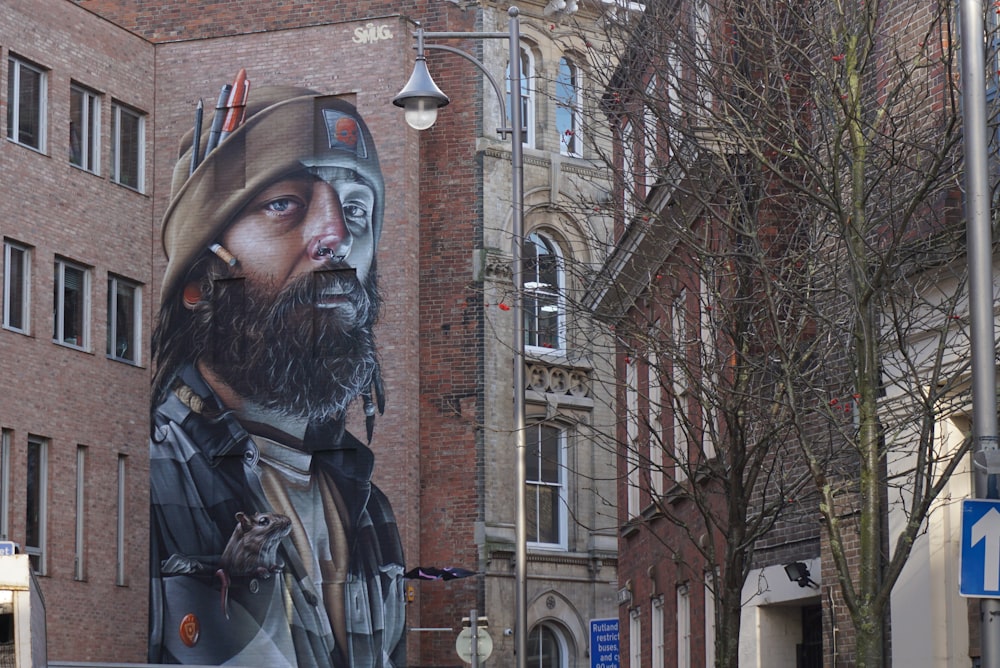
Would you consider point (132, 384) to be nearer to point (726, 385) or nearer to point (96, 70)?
point (96, 70)

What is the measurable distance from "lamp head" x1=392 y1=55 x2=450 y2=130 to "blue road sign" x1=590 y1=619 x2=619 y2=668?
701cm

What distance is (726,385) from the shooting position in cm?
1675

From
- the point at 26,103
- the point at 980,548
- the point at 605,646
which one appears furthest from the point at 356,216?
the point at 980,548

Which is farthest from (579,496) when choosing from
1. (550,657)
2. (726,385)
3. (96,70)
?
(726,385)

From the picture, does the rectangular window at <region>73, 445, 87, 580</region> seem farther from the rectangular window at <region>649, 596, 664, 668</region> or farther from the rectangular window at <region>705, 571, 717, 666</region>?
the rectangular window at <region>705, 571, 717, 666</region>

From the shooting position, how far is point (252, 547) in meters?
41.8

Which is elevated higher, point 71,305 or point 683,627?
point 71,305

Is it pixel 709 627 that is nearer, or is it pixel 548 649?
pixel 709 627

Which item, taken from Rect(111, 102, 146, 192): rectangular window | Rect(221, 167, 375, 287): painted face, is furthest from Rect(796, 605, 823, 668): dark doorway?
Rect(111, 102, 146, 192): rectangular window

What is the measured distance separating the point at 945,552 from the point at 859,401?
12.5 feet

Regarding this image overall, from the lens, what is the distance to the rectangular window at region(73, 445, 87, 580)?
40.8 metres

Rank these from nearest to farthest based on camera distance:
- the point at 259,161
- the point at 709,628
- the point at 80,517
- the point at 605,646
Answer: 1. the point at 605,646
2. the point at 709,628
3. the point at 80,517
4. the point at 259,161

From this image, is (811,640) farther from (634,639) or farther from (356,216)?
(356,216)

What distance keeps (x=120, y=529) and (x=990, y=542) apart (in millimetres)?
33845
